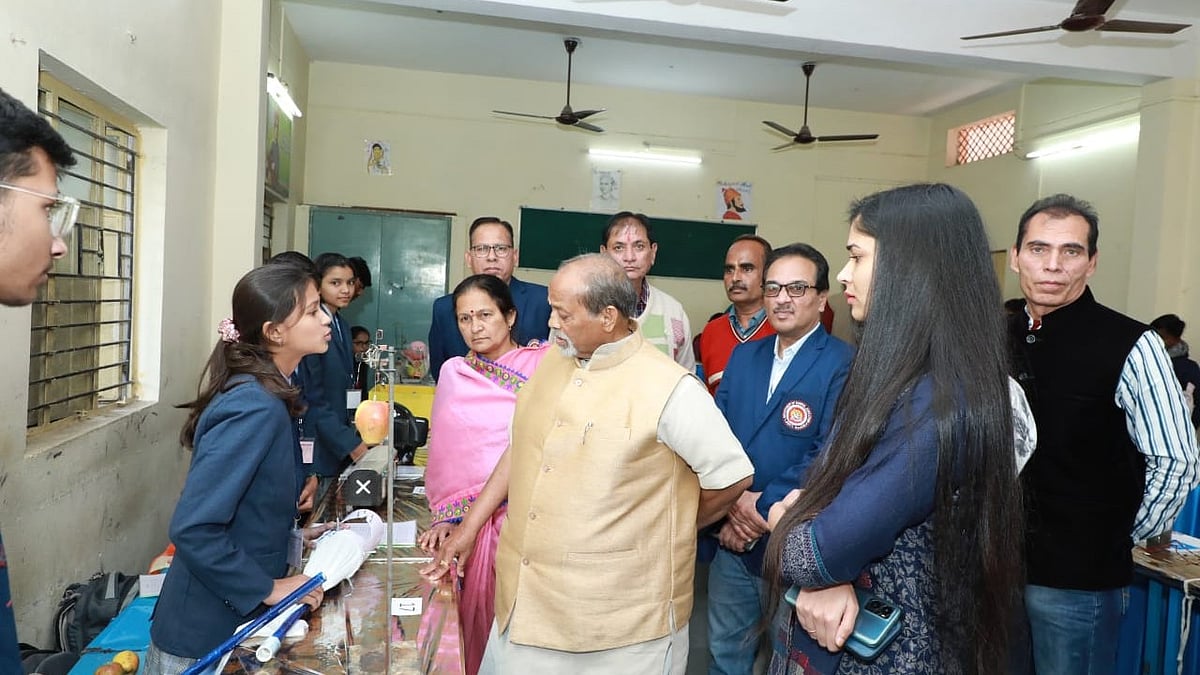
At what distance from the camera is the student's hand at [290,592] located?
1.50m

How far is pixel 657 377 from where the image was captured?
5.31 feet

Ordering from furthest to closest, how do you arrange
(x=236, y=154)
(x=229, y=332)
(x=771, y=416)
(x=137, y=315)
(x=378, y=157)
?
1. (x=378, y=157)
2. (x=236, y=154)
3. (x=137, y=315)
4. (x=771, y=416)
5. (x=229, y=332)

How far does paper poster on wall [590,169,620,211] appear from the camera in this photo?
805 centimetres

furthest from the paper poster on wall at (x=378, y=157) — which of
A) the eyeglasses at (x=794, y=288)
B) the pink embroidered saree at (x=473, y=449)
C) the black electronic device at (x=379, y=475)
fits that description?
the eyeglasses at (x=794, y=288)

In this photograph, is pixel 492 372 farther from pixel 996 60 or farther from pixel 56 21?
pixel 996 60

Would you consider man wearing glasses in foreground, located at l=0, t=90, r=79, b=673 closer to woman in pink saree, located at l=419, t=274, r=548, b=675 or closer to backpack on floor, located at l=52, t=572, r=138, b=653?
woman in pink saree, located at l=419, t=274, r=548, b=675

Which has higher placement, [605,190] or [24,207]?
[605,190]

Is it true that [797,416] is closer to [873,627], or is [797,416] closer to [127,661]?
[873,627]

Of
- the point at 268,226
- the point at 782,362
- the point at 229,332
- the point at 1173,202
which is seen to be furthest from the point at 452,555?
the point at 1173,202

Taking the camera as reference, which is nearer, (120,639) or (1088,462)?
(1088,462)

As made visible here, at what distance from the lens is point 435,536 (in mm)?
2051

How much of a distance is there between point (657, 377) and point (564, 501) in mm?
320

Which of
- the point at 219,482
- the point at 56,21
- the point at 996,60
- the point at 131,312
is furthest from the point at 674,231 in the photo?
the point at 219,482

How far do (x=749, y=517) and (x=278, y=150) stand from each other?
202 inches
